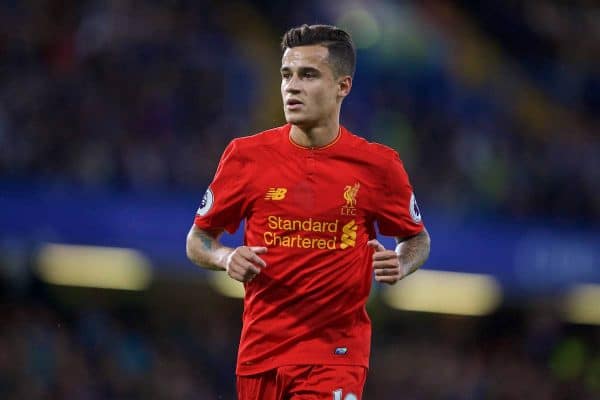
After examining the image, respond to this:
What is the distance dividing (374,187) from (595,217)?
924 cm

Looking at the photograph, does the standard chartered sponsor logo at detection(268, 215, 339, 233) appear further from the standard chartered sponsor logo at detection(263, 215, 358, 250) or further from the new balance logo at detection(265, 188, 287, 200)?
the new balance logo at detection(265, 188, 287, 200)

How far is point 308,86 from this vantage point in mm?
5359

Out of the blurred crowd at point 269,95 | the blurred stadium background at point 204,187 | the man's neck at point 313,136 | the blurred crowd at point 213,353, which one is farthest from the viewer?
the blurred crowd at point 269,95

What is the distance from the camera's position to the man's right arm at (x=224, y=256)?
4.84 metres

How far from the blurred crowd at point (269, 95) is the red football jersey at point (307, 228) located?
6.83m

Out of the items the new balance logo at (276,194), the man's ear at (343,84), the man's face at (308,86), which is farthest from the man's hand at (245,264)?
the man's ear at (343,84)

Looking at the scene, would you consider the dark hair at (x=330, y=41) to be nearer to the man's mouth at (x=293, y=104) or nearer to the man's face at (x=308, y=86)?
the man's face at (x=308, y=86)

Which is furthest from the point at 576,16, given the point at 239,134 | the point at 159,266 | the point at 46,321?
the point at 46,321

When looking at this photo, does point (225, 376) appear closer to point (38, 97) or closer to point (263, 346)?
point (38, 97)

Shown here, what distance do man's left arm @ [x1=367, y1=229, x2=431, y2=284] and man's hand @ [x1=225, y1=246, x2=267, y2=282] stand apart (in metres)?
0.53

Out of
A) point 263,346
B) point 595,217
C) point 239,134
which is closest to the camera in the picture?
point 263,346

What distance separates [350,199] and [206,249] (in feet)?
2.44

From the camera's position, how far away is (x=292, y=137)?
5.46 metres

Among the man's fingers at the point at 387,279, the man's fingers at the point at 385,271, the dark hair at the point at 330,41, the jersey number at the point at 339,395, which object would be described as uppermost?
the dark hair at the point at 330,41
